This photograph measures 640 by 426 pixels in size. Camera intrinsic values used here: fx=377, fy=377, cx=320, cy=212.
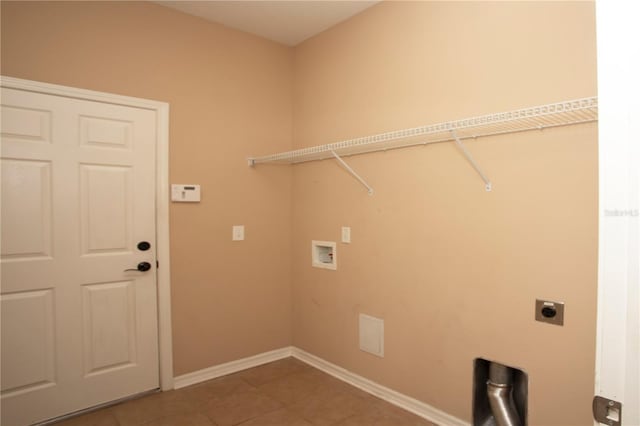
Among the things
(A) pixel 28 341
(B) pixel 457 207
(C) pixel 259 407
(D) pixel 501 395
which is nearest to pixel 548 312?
(D) pixel 501 395

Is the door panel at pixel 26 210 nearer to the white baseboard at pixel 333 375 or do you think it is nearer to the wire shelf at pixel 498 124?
the white baseboard at pixel 333 375

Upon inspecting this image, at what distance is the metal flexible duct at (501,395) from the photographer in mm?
1941

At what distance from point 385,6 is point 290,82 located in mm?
1143

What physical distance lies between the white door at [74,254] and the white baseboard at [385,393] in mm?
1255

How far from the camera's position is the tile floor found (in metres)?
2.38

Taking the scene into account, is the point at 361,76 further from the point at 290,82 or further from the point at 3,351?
the point at 3,351

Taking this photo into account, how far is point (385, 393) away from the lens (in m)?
2.65

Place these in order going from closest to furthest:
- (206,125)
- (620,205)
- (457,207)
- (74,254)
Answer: (620,205), (457,207), (74,254), (206,125)

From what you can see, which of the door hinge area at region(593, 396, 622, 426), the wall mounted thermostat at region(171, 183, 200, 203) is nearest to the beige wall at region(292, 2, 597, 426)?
the wall mounted thermostat at region(171, 183, 200, 203)

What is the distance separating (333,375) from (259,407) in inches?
27.6

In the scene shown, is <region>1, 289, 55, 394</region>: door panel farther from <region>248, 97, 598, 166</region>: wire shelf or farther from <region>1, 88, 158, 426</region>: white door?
<region>248, 97, 598, 166</region>: wire shelf

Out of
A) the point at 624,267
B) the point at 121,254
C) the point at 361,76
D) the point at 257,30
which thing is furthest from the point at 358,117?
the point at 624,267

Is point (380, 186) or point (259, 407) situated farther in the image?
point (380, 186)

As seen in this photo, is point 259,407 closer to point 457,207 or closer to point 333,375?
point 333,375
